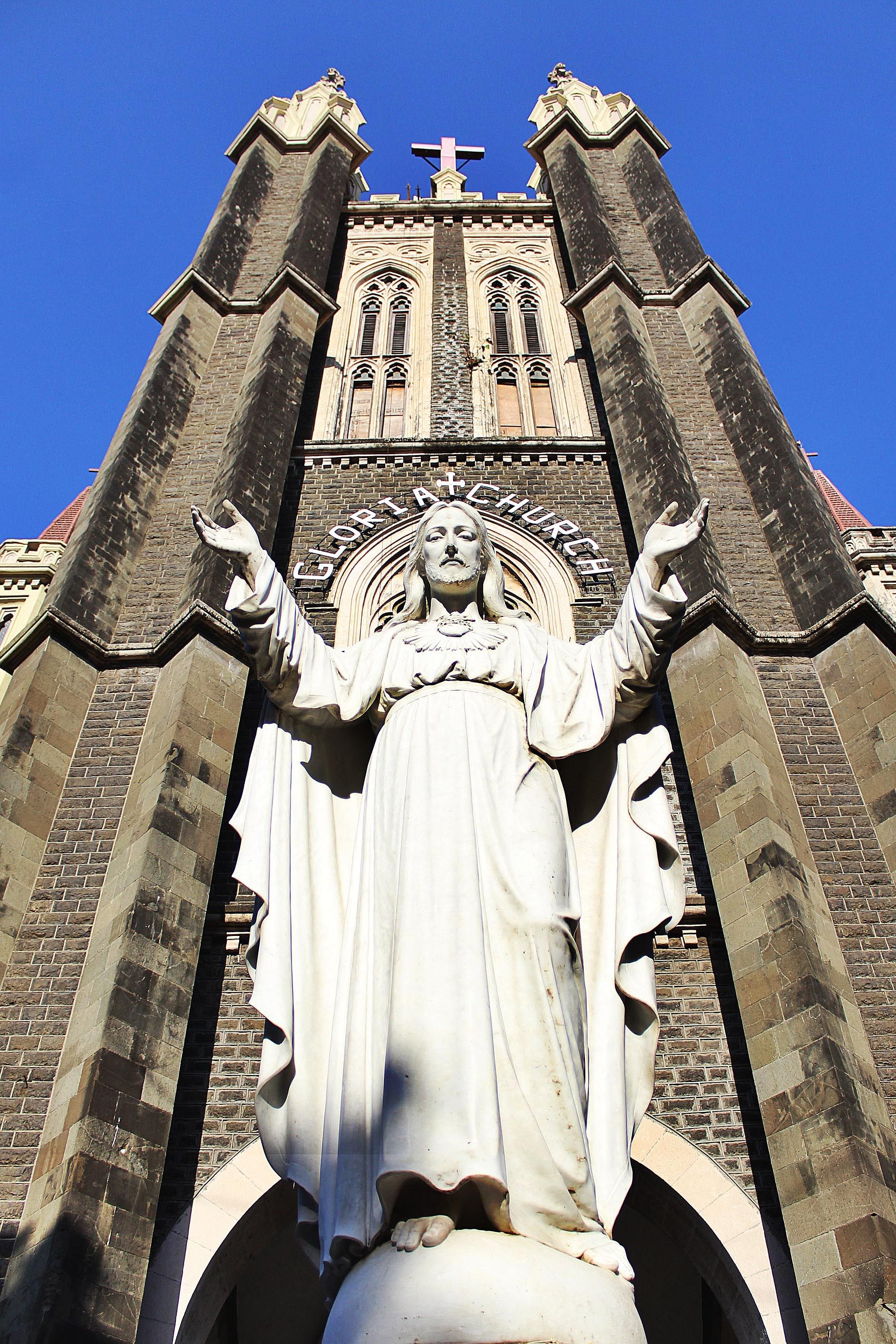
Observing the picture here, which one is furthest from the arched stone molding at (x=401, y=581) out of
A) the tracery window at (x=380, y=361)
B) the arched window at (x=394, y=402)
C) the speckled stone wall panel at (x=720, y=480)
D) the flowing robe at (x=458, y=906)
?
the flowing robe at (x=458, y=906)

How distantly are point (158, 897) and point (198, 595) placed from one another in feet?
10.4

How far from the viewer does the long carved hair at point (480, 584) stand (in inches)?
214

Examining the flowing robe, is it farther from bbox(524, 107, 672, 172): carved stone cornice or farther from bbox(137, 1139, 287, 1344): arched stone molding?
bbox(524, 107, 672, 172): carved stone cornice

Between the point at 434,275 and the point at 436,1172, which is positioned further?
the point at 434,275

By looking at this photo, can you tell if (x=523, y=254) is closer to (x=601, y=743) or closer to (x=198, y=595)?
(x=198, y=595)

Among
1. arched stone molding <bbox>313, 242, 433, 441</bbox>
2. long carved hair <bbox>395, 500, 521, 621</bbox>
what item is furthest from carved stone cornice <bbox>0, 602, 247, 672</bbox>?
arched stone molding <bbox>313, 242, 433, 441</bbox>

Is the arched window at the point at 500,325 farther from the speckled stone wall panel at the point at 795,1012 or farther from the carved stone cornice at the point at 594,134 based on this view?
the speckled stone wall panel at the point at 795,1012

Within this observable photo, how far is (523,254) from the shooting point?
1947 cm

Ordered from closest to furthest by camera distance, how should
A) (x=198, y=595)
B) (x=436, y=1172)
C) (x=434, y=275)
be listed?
(x=436, y=1172) < (x=198, y=595) < (x=434, y=275)

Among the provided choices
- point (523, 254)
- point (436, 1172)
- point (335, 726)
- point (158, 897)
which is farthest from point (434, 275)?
point (436, 1172)

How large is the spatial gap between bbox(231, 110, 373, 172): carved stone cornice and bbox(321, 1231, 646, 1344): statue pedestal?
19382 mm

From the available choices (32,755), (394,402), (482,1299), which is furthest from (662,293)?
(482,1299)

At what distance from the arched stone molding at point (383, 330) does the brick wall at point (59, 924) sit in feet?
A: 21.4

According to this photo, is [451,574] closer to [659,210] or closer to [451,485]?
[451,485]
